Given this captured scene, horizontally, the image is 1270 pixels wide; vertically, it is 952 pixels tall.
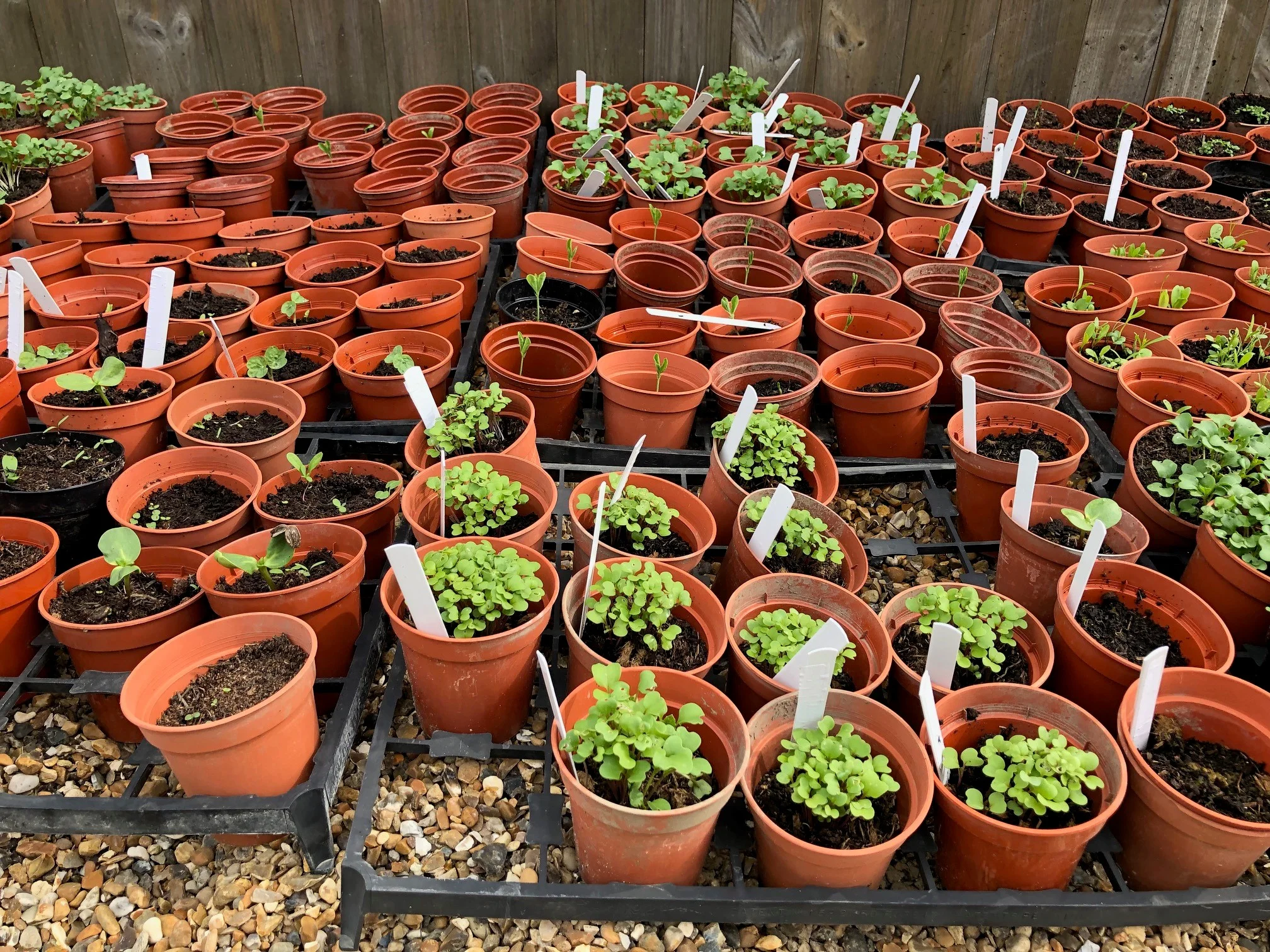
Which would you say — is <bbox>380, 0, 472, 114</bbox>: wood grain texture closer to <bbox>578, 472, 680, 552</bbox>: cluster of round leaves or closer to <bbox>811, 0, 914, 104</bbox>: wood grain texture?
<bbox>811, 0, 914, 104</bbox>: wood grain texture

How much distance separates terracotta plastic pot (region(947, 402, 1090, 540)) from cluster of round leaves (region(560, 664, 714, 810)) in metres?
1.25

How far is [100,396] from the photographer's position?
2514 millimetres

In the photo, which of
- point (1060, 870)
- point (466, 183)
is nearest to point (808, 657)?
point (1060, 870)

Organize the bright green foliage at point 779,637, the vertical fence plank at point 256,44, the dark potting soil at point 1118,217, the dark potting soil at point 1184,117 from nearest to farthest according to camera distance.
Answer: the bright green foliage at point 779,637
the dark potting soil at point 1118,217
the vertical fence plank at point 256,44
the dark potting soil at point 1184,117

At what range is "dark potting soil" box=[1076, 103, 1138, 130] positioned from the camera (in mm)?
4379

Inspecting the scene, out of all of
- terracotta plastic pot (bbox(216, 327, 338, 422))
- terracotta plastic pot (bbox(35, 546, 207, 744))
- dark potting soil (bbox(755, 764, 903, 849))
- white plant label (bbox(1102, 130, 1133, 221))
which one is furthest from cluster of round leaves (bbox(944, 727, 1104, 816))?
white plant label (bbox(1102, 130, 1133, 221))

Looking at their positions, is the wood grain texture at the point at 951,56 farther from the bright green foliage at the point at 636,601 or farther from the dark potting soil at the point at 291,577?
the dark potting soil at the point at 291,577

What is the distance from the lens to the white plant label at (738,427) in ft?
7.25

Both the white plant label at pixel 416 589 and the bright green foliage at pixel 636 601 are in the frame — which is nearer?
the white plant label at pixel 416 589

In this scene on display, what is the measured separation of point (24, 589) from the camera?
2.03m

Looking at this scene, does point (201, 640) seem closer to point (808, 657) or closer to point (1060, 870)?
point (808, 657)

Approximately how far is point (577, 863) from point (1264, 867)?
150cm

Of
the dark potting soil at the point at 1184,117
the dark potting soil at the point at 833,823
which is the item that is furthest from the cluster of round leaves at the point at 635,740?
the dark potting soil at the point at 1184,117

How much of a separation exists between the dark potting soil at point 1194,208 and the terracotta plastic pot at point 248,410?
11.4 ft
